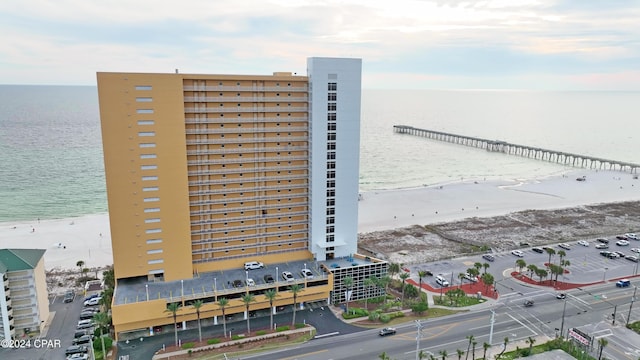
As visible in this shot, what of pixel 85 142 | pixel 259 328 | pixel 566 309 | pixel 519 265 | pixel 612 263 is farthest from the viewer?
pixel 85 142

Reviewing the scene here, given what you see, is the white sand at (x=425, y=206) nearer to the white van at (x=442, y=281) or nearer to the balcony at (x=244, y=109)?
the white van at (x=442, y=281)

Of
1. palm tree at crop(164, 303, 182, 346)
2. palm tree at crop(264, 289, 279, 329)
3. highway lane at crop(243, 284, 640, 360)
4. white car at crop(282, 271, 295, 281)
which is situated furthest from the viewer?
white car at crop(282, 271, 295, 281)

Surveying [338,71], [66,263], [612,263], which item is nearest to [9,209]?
[66,263]

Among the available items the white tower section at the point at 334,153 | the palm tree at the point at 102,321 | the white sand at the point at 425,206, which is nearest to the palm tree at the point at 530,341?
the white tower section at the point at 334,153

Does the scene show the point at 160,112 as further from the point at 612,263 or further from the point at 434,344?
the point at 612,263

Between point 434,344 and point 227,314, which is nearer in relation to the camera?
point 434,344

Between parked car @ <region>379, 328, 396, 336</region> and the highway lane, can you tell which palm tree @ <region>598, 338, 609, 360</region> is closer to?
the highway lane

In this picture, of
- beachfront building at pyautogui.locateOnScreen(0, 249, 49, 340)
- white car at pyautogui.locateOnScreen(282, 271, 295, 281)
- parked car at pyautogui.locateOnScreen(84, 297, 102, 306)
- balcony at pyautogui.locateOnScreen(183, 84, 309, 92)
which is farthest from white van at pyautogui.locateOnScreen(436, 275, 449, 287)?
beachfront building at pyautogui.locateOnScreen(0, 249, 49, 340)
